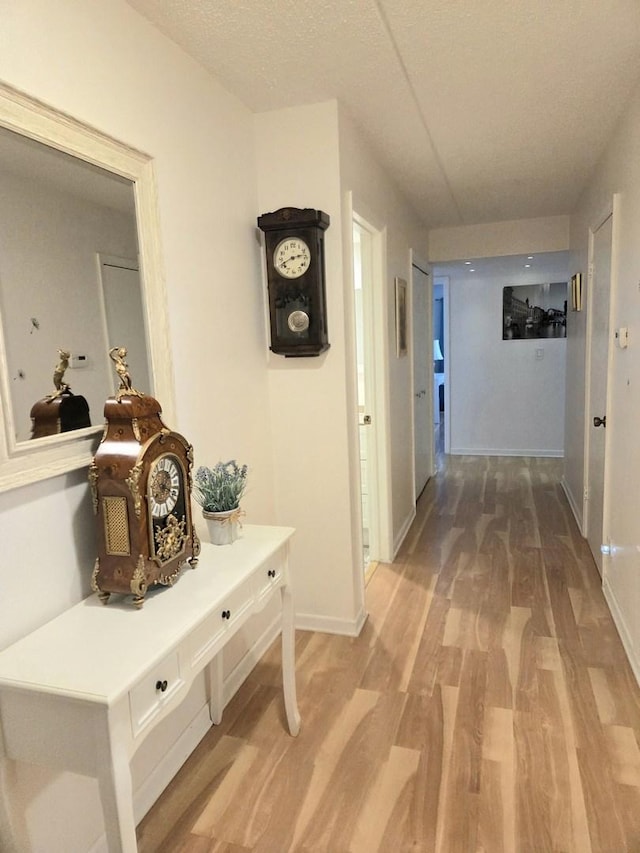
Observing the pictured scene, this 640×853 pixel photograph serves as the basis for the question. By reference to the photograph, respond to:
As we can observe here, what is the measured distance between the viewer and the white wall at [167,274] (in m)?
1.33

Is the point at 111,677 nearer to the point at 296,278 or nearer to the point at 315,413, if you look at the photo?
the point at 315,413

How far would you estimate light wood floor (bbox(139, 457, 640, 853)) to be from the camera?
1652mm

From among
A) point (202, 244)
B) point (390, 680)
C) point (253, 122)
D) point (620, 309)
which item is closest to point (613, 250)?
point (620, 309)

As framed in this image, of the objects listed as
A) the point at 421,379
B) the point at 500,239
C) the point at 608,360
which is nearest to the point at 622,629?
the point at 608,360

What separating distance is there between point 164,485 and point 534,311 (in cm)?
564

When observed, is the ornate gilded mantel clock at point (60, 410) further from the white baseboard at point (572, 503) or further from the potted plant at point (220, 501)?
the white baseboard at point (572, 503)

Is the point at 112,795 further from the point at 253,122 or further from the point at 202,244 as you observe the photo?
the point at 253,122

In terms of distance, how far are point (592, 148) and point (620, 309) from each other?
3.37 ft

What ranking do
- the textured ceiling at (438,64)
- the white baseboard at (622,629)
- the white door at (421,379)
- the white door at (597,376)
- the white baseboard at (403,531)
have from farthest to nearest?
the white door at (421,379)
the white baseboard at (403,531)
the white door at (597,376)
the white baseboard at (622,629)
the textured ceiling at (438,64)

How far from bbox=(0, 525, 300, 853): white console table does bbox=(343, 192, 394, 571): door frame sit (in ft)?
4.02

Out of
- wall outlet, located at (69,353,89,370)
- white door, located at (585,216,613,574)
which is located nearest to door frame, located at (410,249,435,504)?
white door, located at (585,216,613,574)

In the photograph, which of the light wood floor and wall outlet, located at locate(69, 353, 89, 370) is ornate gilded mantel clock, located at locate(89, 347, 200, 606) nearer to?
wall outlet, located at locate(69, 353, 89, 370)

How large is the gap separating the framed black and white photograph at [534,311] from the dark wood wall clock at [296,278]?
4.44 m

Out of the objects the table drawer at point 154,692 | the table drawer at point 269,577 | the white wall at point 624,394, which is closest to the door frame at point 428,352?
the white wall at point 624,394
